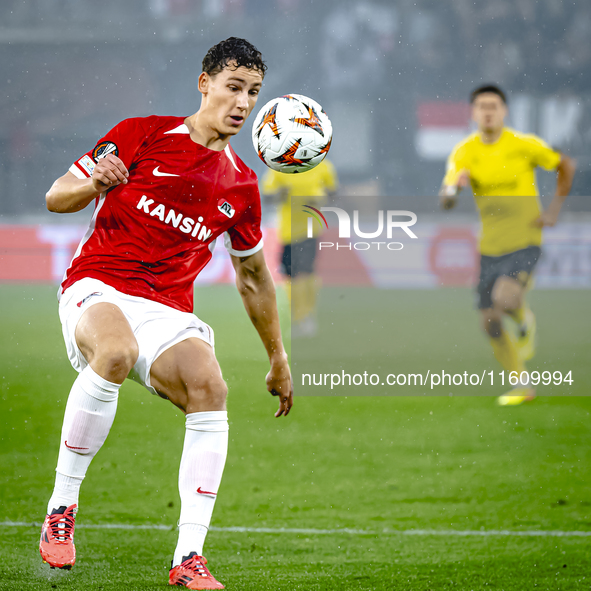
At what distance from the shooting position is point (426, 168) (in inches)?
766

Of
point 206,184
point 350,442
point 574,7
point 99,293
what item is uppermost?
point 574,7

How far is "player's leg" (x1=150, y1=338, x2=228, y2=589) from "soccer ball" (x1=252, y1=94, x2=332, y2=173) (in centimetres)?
97

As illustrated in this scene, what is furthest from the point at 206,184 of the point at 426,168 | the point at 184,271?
the point at 426,168

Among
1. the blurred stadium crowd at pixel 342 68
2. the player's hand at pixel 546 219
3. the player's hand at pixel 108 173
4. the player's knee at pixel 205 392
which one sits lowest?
the player's knee at pixel 205 392

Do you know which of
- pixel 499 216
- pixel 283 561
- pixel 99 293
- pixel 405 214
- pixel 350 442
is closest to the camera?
pixel 99 293

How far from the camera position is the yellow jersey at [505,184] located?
580 centimetres

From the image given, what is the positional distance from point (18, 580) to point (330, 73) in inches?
734

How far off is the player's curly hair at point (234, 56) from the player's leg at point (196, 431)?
1.00 metres

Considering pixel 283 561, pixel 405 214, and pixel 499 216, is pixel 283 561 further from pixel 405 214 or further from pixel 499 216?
pixel 405 214

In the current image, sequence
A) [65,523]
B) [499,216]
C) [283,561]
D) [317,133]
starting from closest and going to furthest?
[65,523], [283,561], [317,133], [499,216]

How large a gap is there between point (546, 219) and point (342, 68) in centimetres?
1549

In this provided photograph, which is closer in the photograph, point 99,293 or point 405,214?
point 99,293

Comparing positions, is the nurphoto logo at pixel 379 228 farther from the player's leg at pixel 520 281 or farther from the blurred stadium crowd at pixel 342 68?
the player's leg at pixel 520 281

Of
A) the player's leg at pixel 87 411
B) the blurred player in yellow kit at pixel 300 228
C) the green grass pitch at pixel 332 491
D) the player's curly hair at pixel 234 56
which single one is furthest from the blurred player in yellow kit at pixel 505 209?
the player's leg at pixel 87 411
